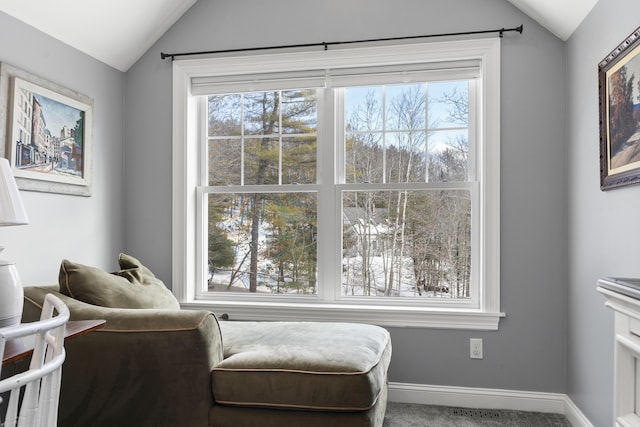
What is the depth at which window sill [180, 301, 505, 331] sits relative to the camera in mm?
2938

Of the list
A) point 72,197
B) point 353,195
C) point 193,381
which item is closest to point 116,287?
point 193,381

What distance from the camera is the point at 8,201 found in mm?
1808

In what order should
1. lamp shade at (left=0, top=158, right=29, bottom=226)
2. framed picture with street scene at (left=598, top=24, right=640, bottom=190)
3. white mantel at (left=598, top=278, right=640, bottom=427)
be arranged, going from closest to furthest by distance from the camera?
white mantel at (left=598, top=278, right=640, bottom=427)
lamp shade at (left=0, top=158, right=29, bottom=226)
framed picture with street scene at (left=598, top=24, right=640, bottom=190)

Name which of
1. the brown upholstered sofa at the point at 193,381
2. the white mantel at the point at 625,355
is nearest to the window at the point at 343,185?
the brown upholstered sofa at the point at 193,381

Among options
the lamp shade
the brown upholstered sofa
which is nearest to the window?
the brown upholstered sofa

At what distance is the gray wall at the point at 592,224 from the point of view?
2.04 meters

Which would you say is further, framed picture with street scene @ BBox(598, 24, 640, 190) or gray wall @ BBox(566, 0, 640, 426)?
gray wall @ BBox(566, 0, 640, 426)

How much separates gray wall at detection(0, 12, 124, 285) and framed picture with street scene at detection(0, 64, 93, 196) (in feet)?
0.16

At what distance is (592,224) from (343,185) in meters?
1.40

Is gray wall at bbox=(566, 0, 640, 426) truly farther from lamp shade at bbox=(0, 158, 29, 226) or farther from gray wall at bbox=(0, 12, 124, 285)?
gray wall at bbox=(0, 12, 124, 285)

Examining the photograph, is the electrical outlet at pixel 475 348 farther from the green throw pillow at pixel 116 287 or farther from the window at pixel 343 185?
the green throw pillow at pixel 116 287

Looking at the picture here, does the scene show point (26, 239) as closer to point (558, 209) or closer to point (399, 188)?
point (399, 188)

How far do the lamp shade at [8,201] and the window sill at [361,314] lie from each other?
5.20ft

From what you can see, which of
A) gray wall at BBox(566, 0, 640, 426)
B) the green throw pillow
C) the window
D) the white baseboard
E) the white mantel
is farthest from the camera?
the window
